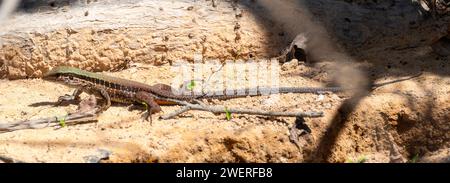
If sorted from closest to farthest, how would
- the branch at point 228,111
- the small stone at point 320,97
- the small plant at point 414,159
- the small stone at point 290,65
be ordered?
the small plant at point 414,159 → the branch at point 228,111 → the small stone at point 320,97 → the small stone at point 290,65

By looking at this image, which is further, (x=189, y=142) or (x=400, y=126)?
(x=400, y=126)

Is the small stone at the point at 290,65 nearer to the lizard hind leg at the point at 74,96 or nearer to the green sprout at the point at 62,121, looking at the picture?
the lizard hind leg at the point at 74,96

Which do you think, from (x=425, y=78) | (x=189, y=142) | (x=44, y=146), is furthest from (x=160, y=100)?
(x=425, y=78)

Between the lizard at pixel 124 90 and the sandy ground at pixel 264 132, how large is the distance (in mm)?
101

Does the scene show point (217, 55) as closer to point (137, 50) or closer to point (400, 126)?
point (137, 50)

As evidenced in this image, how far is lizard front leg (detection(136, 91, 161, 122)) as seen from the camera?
481cm

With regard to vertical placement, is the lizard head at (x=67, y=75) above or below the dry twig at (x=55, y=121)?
above

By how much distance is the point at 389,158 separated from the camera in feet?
15.0

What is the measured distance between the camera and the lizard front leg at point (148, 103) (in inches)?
189

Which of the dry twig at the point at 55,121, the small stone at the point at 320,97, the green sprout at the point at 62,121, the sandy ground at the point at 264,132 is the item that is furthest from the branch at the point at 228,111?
the green sprout at the point at 62,121

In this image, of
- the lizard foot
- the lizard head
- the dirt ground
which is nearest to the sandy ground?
the dirt ground

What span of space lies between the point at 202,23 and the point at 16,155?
8.21 feet

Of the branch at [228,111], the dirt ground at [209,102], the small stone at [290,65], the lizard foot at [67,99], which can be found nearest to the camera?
the dirt ground at [209,102]

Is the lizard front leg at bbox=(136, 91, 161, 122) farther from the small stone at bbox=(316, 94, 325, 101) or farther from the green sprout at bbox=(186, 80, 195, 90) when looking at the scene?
the small stone at bbox=(316, 94, 325, 101)
